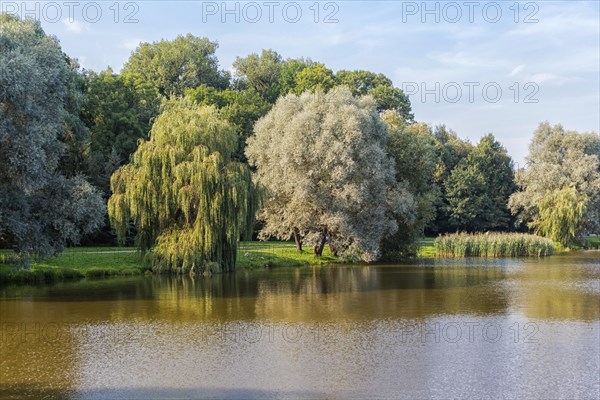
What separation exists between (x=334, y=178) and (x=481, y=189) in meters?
36.8

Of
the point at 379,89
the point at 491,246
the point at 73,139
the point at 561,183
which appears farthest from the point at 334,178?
the point at 379,89

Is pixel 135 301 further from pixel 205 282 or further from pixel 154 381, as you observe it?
pixel 154 381

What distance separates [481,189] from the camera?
74062 mm

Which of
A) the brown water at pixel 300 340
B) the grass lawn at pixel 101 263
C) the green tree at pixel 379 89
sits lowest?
the brown water at pixel 300 340

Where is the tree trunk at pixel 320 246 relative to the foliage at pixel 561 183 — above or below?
below

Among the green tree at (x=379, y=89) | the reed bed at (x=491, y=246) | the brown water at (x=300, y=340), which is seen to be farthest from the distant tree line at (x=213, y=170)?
the green tree at (x=379, y=89)

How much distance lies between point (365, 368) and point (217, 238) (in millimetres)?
20791

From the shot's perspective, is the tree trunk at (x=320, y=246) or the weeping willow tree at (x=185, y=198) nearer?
the weeping willow tree at (x=185, y=198)

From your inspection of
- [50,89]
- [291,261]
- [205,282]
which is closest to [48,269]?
[205,282]

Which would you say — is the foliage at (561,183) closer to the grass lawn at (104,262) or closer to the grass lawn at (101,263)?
the grass lawn at (104,262)

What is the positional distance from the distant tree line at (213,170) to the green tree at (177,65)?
11272mm

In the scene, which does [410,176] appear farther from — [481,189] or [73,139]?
[481,189]

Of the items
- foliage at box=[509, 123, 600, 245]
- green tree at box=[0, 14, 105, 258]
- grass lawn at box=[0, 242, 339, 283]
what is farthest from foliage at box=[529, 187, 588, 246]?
green tree at box=[0, 14, 105, 258]

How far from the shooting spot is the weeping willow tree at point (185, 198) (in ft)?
113
